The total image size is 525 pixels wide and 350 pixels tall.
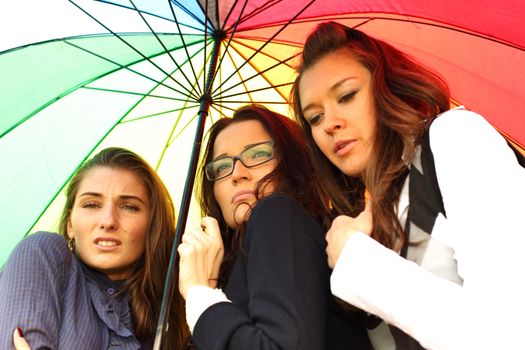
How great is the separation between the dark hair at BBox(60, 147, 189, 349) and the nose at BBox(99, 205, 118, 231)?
27 cm

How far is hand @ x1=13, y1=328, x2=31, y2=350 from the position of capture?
2.53 m

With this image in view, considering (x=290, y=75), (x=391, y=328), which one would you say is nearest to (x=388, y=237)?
(x=391, y=328)

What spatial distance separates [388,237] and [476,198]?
44 centimetres

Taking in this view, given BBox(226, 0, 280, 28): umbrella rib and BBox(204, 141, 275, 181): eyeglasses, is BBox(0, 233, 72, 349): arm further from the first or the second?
BBox(226, 0, 280, 28): umbrella rib

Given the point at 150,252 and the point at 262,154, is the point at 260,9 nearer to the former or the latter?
the point at 262,154

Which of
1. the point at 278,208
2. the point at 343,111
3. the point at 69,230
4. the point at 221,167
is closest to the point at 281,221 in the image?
the point at 278,208

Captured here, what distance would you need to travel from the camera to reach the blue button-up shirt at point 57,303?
2.67m

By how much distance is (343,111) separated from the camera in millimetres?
2598

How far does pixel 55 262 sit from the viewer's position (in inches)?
119

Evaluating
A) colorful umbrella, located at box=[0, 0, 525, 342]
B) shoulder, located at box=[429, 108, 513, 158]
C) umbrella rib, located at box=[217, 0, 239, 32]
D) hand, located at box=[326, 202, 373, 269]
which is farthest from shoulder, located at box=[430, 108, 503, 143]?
umbrella rib, located at box=[217, 0, 239, 32]

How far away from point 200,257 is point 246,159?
0.65 metres

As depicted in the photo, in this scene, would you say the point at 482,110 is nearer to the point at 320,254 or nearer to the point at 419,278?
the point at 320,254

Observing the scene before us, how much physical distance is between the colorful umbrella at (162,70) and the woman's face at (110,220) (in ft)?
1.40

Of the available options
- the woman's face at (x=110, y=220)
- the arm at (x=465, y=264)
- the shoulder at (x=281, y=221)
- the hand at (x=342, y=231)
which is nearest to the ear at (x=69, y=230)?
the woman's face at (x=110, y=220)
